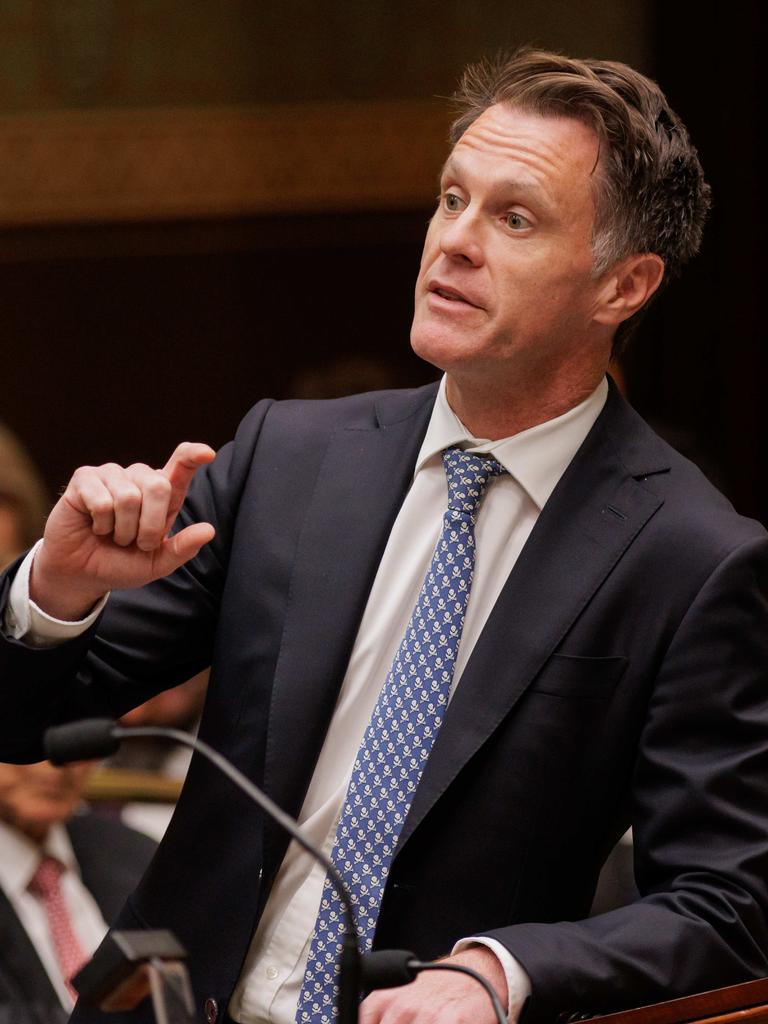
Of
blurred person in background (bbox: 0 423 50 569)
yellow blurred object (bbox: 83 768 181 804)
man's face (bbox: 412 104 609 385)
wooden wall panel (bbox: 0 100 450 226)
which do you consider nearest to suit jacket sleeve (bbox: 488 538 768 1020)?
man's face (bbox: 412 104 609 385)

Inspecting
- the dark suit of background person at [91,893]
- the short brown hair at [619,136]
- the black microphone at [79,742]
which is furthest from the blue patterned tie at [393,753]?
the dark suit of background person at [91,893]

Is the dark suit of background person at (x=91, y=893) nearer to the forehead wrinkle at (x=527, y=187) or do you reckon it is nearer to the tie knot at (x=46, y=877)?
the tie knot at (x=46, y=877)

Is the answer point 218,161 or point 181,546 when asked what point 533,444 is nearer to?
point 181,546

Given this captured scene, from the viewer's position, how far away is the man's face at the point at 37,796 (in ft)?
9.71

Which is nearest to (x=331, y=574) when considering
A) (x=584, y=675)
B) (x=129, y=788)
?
(x=584, y=675)

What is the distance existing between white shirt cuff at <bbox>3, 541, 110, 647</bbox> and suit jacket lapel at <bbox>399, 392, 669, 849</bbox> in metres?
0.41

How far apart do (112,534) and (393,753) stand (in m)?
0.39

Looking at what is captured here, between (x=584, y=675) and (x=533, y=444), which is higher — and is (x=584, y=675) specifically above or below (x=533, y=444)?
below

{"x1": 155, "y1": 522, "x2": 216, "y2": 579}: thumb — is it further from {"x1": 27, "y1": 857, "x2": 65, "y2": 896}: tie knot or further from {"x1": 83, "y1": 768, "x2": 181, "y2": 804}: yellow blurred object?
{"x1": 83, "y1": 768, "x2": 181, "y2": 804}: yellow blurred object

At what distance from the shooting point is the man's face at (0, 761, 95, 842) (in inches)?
116

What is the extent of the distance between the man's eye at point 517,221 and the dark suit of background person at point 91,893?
165cm

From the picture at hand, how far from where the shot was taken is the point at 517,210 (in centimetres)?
181

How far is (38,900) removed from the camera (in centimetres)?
294

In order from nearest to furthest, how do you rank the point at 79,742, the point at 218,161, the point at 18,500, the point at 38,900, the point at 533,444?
the point at 79,742, the point at 533,444, the point at 38,900, the point at 18,500, the point at 218,161
